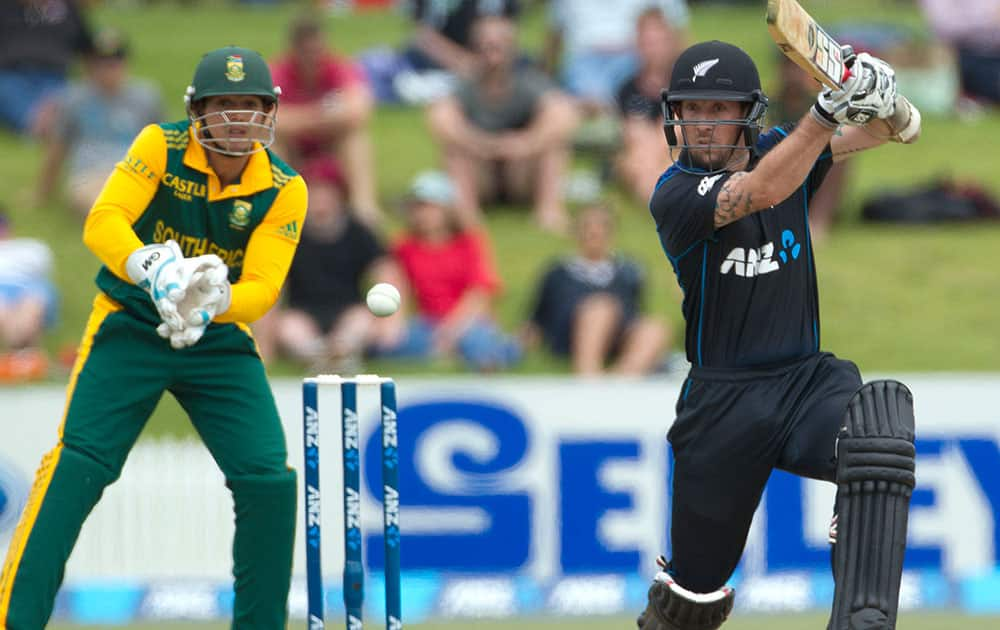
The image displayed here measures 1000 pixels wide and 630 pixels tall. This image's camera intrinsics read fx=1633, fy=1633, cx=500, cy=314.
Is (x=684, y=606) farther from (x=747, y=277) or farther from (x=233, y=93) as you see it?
(x=233, y=93)

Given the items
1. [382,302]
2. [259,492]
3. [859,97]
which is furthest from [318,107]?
[859,97]

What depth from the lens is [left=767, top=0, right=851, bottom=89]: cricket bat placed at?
3781 mm

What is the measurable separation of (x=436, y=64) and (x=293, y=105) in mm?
2080

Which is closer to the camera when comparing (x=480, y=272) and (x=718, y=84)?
(x=718, y=84)

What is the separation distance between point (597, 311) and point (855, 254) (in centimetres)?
A: 233

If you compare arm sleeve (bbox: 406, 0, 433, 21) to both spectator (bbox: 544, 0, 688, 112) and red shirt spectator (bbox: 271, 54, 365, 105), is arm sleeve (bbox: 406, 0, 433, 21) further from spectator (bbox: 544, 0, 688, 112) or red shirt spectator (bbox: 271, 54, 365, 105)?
red shirt spectator (bbox: 271, 54, 365, 105)

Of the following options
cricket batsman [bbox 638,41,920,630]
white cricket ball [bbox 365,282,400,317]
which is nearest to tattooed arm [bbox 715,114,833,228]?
cricket batsman [bbox 638,41,920,630]

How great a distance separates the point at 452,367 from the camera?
840 centimetres

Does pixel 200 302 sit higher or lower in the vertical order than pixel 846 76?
lower

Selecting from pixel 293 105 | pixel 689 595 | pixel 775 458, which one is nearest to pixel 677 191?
pixel 775 458

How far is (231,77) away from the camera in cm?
465

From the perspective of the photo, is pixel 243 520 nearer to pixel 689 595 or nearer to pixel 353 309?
pixel 689 595

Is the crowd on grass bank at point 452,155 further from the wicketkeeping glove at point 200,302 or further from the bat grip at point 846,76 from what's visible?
the bat grip at point 846,76

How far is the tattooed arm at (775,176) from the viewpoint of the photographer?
13.5ft
